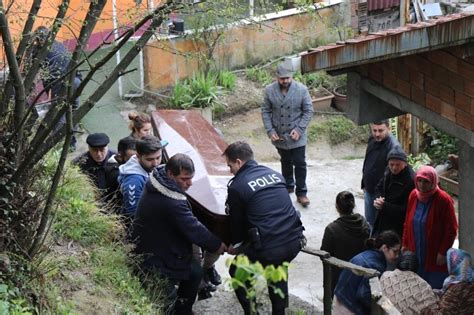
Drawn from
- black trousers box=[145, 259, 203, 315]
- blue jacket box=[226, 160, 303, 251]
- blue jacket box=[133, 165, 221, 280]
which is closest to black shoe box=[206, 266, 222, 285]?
black trousers box=[145, 259, 203, 315]

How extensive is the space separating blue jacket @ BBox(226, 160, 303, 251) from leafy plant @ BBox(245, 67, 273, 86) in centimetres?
782

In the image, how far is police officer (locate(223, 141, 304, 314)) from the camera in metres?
7.02

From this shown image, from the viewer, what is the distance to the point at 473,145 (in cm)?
645

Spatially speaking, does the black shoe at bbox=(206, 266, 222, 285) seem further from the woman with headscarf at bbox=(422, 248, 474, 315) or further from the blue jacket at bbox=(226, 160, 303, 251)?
the woman with headscarf at bbox=(422, 248, 474, 315)

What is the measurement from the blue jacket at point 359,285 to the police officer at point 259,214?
47 centimetres

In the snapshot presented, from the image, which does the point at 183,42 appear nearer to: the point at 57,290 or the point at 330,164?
the point at 330,164

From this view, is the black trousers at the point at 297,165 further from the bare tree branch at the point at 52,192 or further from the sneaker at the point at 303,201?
the bare tree branch at the point at 52,192

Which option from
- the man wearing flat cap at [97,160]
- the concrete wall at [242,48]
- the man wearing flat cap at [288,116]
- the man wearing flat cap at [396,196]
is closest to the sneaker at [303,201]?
the man wearing flat cap at [288,116]

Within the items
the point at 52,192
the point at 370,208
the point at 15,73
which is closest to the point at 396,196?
the point at 370,208

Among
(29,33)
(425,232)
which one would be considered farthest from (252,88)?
(29,33)

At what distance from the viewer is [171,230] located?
7.13 m

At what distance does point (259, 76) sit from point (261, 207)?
8.11 metres

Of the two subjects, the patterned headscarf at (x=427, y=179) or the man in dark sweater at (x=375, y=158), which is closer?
the patterned headscarf at (x=427, y=179)

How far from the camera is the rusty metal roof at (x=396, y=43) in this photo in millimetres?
6125
